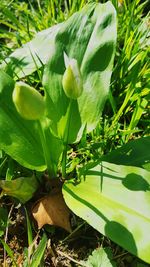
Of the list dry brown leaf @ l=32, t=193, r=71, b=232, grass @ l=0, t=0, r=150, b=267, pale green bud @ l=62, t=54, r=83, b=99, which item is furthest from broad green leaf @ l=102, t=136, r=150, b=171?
pale green bud @ l=62, t=54, r=83, b=99

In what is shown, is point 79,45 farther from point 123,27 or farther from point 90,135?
point 123,27

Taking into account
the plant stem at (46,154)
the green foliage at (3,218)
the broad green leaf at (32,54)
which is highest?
the broad green leaf at (32,54)

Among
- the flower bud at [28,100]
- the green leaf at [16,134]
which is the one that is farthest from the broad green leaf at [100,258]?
the flower bud at [28,100]

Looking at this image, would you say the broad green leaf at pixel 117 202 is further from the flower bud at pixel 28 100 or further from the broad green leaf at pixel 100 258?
the flower bud at pixel 28 100

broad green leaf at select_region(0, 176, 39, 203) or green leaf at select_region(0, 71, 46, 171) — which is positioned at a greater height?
green leaf at select_region(0, 71, 46, 171)

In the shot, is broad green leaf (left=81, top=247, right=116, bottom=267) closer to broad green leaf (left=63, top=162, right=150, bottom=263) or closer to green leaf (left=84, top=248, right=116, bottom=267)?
green leaf (left=84, top=248, right=116, bottom=267)

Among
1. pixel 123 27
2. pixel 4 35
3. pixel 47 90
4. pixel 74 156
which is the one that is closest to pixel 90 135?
pixel 74 156

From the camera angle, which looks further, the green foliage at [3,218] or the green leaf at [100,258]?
the green foliage at [3,218]
